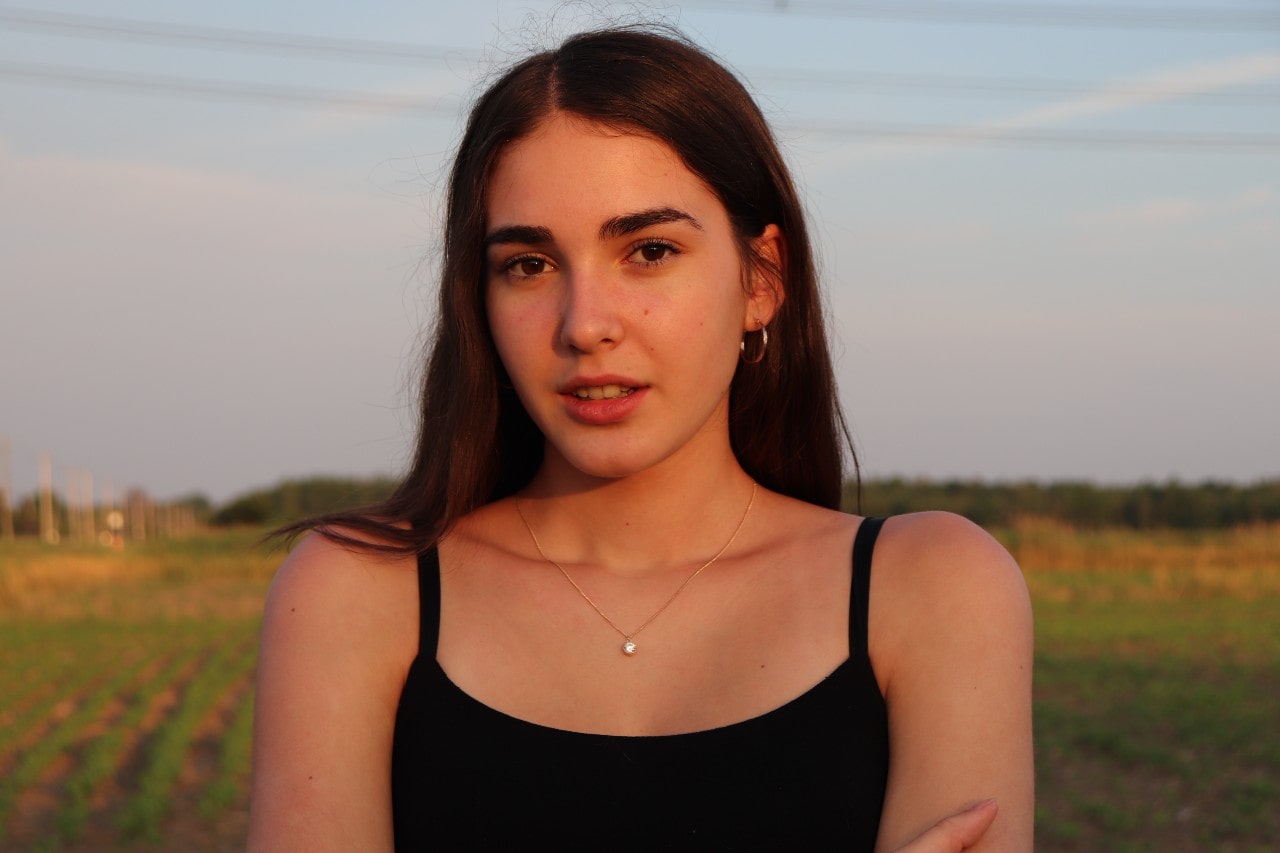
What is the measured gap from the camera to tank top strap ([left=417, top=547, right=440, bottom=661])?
2232 mm

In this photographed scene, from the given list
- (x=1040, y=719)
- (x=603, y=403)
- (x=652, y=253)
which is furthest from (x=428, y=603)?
(x=1040, y=719)

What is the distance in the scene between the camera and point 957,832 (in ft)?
6.35

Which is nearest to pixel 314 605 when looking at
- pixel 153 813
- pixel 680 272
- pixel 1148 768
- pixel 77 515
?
pixel 680 272

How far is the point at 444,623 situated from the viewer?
2.27 meters

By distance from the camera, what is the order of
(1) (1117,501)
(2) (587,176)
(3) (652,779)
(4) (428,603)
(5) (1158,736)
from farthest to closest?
(1) (1117,501) < (5) (1158,736) < (4) (428,603) < (2) (587,176) < (3) (652,779)

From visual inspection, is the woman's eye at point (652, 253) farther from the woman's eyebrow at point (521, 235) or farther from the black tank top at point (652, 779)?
the black tank top at point (652, 779)

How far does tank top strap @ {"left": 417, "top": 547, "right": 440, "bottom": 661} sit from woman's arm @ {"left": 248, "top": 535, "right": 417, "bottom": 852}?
0.04 ft

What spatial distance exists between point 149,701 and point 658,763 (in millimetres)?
13305

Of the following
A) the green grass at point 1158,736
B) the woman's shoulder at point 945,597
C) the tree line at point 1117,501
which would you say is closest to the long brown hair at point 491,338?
the woman's shoulder at point 945,597

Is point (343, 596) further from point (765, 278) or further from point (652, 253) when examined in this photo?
point (765, 278)

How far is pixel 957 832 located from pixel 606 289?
910mm

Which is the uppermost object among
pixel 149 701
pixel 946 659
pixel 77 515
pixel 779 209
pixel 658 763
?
pixel 779 209

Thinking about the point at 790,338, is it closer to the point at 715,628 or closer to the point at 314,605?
the point at 715,628

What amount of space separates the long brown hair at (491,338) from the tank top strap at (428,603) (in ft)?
0.10
